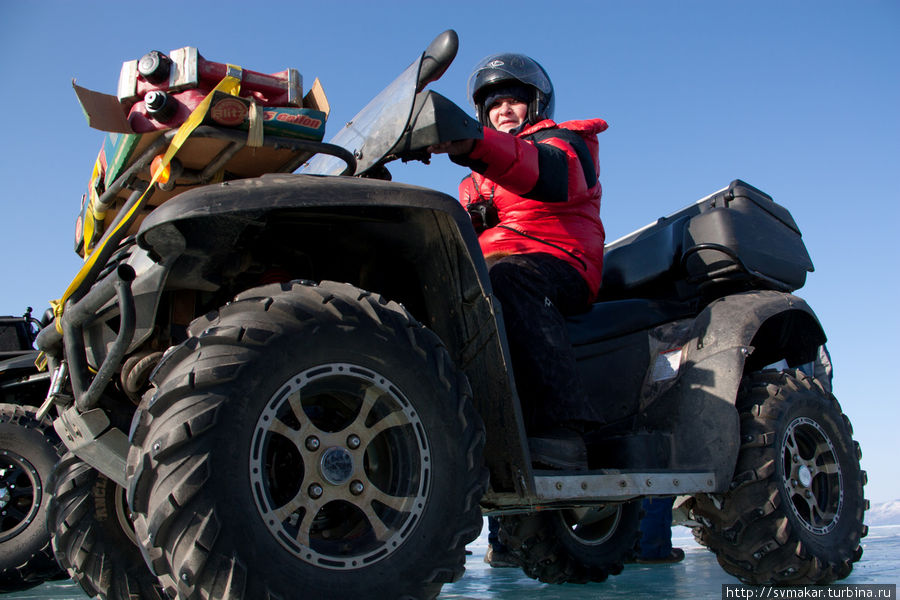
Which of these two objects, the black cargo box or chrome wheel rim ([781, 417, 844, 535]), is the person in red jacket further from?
chrome wheel rim ([781, 417, 844, 535])

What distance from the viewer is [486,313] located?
2695mm

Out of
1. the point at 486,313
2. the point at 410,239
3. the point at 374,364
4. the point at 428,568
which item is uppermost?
the point at 410,239

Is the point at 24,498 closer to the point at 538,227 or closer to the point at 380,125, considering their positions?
the point at 538,227

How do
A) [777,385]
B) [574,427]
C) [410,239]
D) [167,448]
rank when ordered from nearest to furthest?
[167,448], [410,239], [574,427], [777,385]

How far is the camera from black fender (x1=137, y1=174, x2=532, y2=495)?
225 centimetres

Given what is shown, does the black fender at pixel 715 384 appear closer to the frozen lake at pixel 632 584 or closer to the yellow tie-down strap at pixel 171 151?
the frozen lake at pixel 632 584

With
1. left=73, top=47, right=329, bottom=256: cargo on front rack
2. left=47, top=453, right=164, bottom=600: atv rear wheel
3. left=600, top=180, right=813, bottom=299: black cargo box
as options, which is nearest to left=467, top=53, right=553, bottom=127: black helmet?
left=600, top=180, right=813, bottom=299: black cargo box

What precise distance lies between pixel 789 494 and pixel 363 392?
7.54 ft

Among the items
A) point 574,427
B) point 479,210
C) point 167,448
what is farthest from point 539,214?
point 167,448

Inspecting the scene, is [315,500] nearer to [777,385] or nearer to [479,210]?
[479,210]

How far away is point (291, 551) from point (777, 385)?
2.67 meters

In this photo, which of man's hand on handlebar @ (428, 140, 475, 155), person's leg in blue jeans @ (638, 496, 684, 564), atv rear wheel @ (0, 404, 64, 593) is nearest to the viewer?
man's hand on handlebar @ (428, 140, 475, 155)

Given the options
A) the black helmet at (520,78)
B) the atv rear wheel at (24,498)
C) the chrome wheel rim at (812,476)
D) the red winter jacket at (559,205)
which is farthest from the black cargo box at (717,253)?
the atv rear wheel at (24,498)

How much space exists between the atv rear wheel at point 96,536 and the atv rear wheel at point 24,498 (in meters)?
2.90
